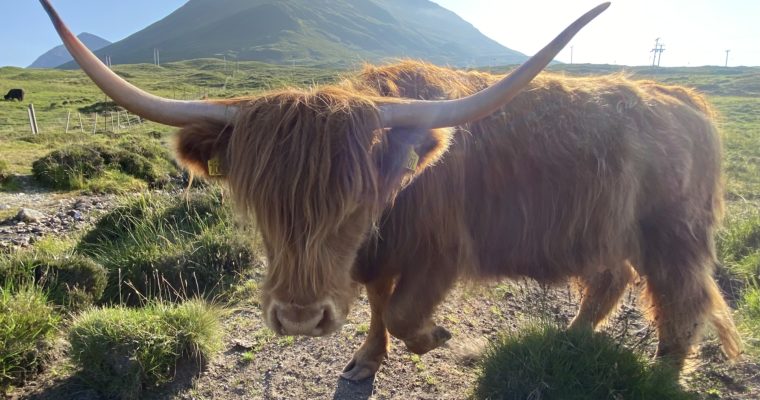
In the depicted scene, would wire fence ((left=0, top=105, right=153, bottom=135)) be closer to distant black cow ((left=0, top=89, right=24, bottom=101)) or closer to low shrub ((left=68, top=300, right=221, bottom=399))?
distant black cow ((left=0, top=89, right=24, bottom=101))

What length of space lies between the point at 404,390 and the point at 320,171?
2062 millimetres

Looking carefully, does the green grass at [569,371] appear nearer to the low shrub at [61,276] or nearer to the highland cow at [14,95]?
the low shrub at [61,276]

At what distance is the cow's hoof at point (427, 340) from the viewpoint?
3.13 meters

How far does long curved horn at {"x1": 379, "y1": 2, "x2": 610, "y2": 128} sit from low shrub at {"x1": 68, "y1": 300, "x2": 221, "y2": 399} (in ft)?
8.04

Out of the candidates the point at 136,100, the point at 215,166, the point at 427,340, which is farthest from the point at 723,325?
the point at 136,100

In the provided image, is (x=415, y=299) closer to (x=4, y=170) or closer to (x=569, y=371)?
(x=569, y=371)

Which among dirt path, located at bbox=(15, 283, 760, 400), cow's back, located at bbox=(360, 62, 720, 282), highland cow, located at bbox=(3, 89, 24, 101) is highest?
highland cow, located at bbox=(3, 89, 24, 101)

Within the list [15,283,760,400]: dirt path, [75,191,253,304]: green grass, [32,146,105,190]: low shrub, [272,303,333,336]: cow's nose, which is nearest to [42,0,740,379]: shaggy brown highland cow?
[272,303,333,336]: cow's nose

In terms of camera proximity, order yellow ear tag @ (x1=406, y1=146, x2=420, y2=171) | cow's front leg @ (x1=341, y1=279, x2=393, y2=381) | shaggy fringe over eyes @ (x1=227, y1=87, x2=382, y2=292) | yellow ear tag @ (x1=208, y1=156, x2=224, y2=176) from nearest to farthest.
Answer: shaggy fringe over eyes @ (x1=227, y1=87, x2=382, y2=292) < yellow ear tag @ (x1=406, y1=146, x2=420, y2=171) < yellow ear tag @ (x1=208, y1=156, x2=224, y2=176) < cow's front leg @ (x1=341, y1=279, x2=393, y2=381)

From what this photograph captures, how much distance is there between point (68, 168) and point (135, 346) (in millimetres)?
9437

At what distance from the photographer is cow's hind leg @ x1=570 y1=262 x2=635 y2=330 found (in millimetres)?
3987

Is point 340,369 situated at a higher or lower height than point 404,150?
lower

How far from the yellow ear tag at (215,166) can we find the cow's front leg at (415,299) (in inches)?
49.9

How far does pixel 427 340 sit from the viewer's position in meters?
3.16
